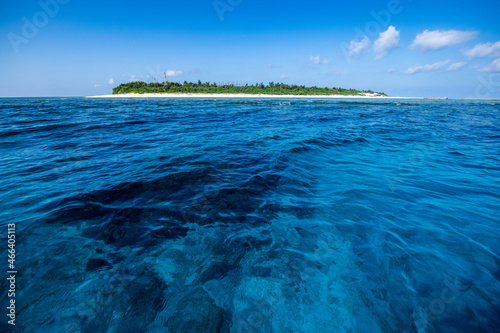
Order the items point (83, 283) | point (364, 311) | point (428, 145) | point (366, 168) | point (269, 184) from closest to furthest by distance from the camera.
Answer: point (364, 311) → point (83, 283) → point (269, 184) → point (366, 168) → point (428, 145)

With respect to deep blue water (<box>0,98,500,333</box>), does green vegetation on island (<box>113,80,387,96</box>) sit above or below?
above

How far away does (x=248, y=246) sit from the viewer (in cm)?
320

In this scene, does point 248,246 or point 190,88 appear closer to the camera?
point 248,246

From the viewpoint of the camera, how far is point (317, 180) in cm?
581

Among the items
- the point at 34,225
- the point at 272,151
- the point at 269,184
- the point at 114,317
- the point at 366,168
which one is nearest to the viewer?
the point at 114,317

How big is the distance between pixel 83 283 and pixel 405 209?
5846 mm

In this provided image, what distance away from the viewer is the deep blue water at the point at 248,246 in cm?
225

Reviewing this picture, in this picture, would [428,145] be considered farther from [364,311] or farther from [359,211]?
[364,311]

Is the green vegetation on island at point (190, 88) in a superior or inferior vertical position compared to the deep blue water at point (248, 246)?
superior

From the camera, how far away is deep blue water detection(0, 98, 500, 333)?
7.39 feet

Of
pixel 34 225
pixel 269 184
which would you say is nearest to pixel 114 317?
pixel 34 225

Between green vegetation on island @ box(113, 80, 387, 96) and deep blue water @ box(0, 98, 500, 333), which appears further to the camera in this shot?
green vegetation on island @ box(113, 80, 387, 96)

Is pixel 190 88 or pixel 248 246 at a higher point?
pixel 190 88

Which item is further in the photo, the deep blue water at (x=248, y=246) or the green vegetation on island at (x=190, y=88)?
the green vegetation on island at (x=190, y=88)
